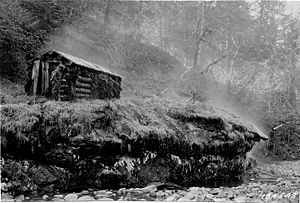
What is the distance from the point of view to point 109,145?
5.04 metres

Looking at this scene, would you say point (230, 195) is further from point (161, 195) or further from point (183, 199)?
point (161, 195)

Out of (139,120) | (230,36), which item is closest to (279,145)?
(230,36)

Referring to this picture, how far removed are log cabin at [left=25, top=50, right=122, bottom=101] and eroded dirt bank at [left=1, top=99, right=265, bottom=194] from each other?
1.06 ft

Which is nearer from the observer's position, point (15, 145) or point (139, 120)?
point (15, 145)

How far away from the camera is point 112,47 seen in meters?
10.1

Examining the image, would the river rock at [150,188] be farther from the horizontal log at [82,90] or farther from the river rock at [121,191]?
the horizontal log at [82,90]

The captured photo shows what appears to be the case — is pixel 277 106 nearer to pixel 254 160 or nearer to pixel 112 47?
pixel 254 160

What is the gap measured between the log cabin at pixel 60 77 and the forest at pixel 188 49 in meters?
0.72

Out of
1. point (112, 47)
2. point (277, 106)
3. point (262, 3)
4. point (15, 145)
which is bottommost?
point (15, 145)

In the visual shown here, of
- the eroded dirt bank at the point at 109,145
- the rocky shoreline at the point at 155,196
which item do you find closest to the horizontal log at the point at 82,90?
the eroded dirt bank at the point at 109,145

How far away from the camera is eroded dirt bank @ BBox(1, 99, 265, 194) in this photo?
4.37 meters

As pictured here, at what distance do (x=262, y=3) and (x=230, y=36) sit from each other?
130cm

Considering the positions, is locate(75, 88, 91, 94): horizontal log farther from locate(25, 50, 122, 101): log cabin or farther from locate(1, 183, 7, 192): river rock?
locate(1, 183, 7, 192): river rock

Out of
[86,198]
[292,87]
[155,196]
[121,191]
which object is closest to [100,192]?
[121,191]
